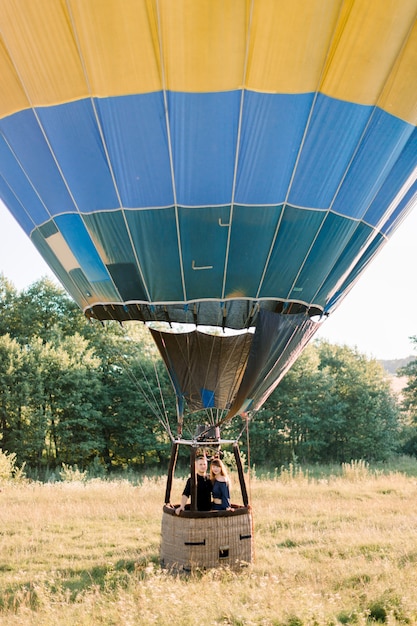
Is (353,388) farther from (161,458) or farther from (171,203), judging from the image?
(171,203)

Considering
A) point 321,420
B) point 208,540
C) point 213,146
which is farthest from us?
point 321,420

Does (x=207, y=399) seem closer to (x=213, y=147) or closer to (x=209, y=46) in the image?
(x=213, y=147)

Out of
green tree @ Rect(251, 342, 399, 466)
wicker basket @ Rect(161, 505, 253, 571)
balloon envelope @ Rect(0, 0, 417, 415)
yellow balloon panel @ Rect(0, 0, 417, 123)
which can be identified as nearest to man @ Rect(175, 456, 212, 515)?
wicker basket @ Rect(161, 505, 253, 571)

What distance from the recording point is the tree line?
2402 cm

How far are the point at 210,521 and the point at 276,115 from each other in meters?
3.58

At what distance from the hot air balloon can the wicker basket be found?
723 mm

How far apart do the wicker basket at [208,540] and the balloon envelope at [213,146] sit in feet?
3.46

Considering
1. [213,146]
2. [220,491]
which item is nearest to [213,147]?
[213,146]

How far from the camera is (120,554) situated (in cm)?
654

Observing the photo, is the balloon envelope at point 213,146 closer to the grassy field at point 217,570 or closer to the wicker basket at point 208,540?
the wicker basket at point 208,540

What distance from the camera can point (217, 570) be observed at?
539 centimetres

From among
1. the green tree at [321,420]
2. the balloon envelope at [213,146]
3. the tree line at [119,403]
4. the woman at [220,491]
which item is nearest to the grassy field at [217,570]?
the woman at [220,491]

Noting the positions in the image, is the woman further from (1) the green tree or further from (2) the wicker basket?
(1) the green tree

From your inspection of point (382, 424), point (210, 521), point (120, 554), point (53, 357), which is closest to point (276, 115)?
point (210, 521)
